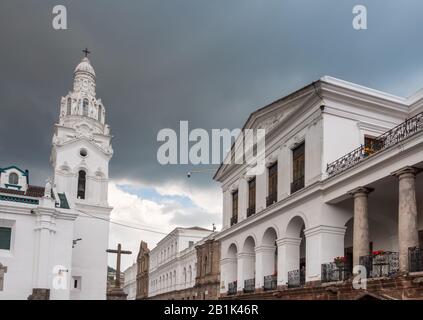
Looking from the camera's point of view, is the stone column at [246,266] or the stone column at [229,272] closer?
the stone column at [246,266]

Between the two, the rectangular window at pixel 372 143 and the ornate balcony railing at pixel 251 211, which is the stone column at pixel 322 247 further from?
the ornate balcony railing at pixel 251 211

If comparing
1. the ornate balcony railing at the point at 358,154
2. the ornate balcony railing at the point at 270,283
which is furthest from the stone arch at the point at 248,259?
the ornate balcony railing at the point at 358,154

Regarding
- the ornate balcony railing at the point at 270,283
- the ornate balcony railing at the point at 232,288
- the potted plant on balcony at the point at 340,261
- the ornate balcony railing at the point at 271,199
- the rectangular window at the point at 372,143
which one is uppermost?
the rectangular window at the point at 372,143

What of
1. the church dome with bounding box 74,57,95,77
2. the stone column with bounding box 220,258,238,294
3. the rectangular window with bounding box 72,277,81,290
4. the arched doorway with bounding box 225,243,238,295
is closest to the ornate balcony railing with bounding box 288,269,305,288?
the arched doorway with bounding box 225,243,238,295

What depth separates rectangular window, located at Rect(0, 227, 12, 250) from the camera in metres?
35.6

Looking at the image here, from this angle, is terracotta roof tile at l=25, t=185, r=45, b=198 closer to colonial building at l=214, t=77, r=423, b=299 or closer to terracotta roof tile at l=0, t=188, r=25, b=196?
terracotta roof tile at l=0, t=188, r=25, b=196

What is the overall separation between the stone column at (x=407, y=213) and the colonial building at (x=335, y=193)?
3 centimetres

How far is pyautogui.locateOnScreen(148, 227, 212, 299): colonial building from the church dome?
21.0m

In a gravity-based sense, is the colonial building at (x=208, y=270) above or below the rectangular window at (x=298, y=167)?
below

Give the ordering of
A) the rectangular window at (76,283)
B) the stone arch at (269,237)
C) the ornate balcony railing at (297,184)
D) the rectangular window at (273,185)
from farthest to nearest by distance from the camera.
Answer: the rectangular window at (76,283), the stone arch at (269,237), the rectangular window at (273,185), the ornate balcony railing at (297,184)

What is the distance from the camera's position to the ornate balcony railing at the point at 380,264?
16266 mm

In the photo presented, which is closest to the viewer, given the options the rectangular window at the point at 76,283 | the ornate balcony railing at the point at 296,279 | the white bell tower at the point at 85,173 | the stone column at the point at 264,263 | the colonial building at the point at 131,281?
the ornate balcony railing at the point at 296,279
